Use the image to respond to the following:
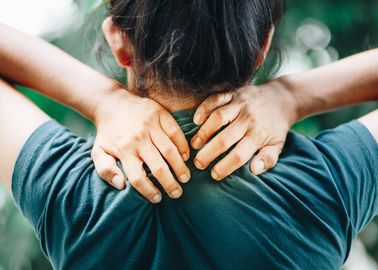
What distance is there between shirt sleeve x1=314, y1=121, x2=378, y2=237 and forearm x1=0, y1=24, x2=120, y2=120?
39 centimetres

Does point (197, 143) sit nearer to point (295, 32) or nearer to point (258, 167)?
point (258, 167)

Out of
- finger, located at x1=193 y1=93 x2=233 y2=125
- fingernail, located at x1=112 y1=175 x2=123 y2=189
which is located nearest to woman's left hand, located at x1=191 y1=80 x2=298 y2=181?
finger, located at x1=193 y1=93 x2=233 y2=125

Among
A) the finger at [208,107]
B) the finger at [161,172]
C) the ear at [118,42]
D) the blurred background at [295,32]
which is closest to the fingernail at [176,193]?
the finger at [161,172]

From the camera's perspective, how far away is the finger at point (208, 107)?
2.19 feet

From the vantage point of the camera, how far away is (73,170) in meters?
0.69

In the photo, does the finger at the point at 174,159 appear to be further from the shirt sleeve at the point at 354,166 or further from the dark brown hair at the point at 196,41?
the shirt sleeve at the point at 354,166

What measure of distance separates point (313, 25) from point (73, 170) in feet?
3.68

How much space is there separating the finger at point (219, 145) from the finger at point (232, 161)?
0.01 m

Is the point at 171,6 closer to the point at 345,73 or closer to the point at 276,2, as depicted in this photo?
the point at 276,2

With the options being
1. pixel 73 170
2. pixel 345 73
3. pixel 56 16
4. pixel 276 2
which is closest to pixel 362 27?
pixel 345 73

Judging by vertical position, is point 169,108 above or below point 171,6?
below

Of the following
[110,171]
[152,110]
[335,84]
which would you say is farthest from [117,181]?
[335,84]

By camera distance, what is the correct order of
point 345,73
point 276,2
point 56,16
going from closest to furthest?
point 276,2, point 345,73, point 56,16

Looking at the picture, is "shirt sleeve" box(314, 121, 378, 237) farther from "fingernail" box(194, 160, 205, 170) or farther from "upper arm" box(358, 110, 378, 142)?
"fingernail" box(194, 160, 205, 170)
